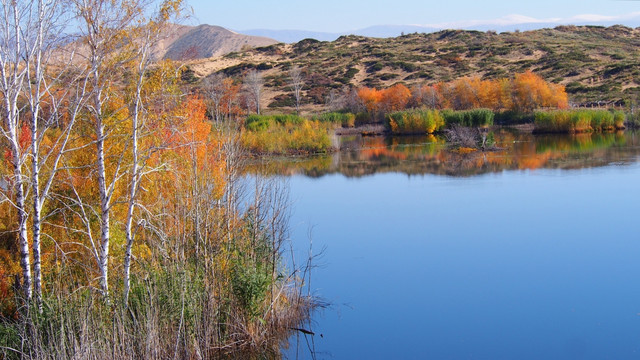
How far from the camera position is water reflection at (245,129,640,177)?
2427 centimetres

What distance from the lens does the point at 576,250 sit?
511 inches

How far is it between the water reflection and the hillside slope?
12950 mm

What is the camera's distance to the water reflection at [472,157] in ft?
79.6

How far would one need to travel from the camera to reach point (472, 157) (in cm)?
2714

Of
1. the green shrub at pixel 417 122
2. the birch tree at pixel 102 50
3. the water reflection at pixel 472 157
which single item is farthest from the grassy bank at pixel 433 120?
the birch tree at pixel 102 50

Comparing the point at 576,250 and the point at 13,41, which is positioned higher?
the point at 13,41

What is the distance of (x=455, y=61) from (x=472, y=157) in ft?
125

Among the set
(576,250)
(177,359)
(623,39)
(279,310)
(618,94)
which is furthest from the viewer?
(623,39)

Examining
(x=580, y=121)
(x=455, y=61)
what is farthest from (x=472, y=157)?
(x=455, y=61)

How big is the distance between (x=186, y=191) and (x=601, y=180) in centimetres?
1592

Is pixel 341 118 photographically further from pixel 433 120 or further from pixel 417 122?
pixel 433 120

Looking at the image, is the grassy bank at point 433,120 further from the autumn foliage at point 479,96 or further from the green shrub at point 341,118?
the green shrub at point 341,118

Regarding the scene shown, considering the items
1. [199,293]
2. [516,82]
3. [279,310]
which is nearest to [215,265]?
[199,293]

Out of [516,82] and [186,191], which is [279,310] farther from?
[516,82]
